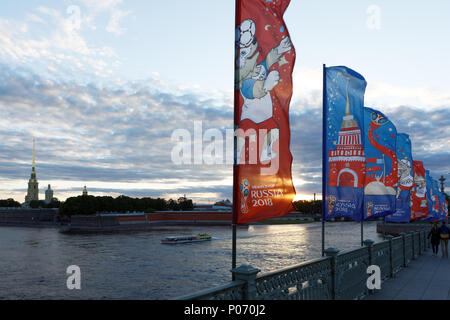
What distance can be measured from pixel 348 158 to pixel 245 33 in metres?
6.83

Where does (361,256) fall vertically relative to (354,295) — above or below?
above

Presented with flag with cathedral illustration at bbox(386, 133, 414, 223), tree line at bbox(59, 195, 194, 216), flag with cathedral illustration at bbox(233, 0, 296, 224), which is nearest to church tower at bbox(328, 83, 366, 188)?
flag with cathedral illustration at bbox(233, 0, 296, 224)

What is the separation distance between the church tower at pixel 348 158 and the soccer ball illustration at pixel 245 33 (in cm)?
632

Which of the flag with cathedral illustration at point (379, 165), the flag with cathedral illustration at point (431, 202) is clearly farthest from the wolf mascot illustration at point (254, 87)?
the flag with cathedral illustration at point (431, 202)

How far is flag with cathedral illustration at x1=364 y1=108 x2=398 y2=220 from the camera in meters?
16.2

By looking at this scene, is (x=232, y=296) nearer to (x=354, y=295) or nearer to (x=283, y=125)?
(x=283, y=125)

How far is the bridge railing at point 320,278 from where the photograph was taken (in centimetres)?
573

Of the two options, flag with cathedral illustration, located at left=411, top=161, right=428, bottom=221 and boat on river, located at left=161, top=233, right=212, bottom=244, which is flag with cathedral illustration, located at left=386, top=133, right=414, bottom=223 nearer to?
flag with cathedral illustration, located at left=411, top=161, right=428, bottom=221

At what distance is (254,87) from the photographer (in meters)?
7.14

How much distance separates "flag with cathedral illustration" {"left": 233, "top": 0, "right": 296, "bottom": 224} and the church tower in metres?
5.06

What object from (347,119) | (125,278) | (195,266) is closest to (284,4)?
(347,119)

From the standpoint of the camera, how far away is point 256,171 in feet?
22.9

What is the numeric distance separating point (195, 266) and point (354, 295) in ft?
105

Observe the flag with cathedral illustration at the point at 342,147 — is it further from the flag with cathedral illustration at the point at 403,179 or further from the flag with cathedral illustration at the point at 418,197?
the flag with cathedral illustration at the point at 418,197
